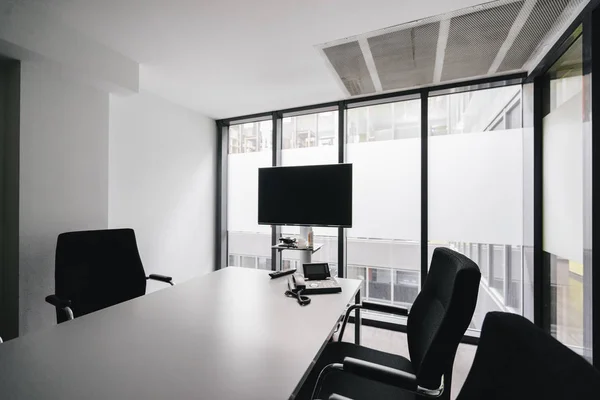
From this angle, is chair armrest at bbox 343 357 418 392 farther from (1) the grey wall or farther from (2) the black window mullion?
(1) the grey wall

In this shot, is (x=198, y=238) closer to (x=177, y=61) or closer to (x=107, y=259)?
(x=107, y=259)

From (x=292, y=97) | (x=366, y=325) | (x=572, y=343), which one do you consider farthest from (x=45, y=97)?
(x=572, y=343)

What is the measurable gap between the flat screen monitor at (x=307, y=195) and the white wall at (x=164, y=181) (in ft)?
4.10

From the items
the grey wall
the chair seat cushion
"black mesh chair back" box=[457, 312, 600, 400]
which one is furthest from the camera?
the grey wall

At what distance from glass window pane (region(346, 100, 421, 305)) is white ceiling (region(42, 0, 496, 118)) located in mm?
707

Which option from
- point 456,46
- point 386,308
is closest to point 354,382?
point 386,308

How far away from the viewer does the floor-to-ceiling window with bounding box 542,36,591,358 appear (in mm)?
1752

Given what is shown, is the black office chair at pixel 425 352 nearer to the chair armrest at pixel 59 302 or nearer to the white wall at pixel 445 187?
the chair armrest at pixel 59 302

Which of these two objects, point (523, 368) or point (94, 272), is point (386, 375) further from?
point (94, 272)

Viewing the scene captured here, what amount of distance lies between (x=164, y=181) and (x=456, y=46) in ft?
10.2

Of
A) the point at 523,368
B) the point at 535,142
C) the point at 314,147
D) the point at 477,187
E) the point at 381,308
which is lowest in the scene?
the point at 381,308

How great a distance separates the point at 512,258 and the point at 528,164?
0.91m

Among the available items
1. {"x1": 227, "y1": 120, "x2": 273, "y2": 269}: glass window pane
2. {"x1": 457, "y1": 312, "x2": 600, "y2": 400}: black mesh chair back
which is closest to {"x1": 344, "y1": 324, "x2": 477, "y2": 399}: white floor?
{"x1": 227, "y1": 120, "x2": 273, "y2": 269}: glass window pane

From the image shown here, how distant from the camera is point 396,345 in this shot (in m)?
2.66
